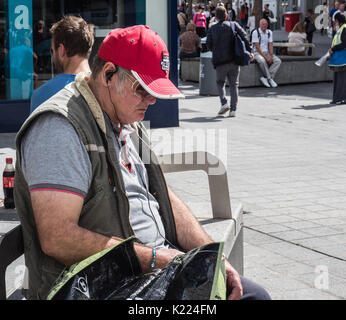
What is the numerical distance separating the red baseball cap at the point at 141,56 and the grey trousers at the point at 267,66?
47.3 feet

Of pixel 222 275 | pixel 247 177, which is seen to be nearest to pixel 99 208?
pixel 222 275

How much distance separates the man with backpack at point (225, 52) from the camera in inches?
465

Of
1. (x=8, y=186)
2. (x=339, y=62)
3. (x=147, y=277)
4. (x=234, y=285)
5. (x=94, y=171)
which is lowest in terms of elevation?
(x=8, y=186)

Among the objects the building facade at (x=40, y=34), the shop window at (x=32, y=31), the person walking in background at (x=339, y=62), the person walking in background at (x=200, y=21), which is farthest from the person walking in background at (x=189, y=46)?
the shop window at (x=32, y=31)

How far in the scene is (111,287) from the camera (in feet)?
6.72

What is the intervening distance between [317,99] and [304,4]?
3098cm

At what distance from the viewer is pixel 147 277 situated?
6.94ft

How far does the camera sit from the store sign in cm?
1048

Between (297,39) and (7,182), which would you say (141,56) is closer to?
(7,182)

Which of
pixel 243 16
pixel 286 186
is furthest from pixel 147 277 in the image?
pixel 243 16

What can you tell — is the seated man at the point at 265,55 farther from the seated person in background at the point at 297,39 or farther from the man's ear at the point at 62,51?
the man's ear at the point at 62,51

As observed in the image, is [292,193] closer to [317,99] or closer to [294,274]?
[294,274]

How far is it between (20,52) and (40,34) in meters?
0.42

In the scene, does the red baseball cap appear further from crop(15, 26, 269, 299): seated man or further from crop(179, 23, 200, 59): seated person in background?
crop(179, 23, 200, 59): seated person in background
